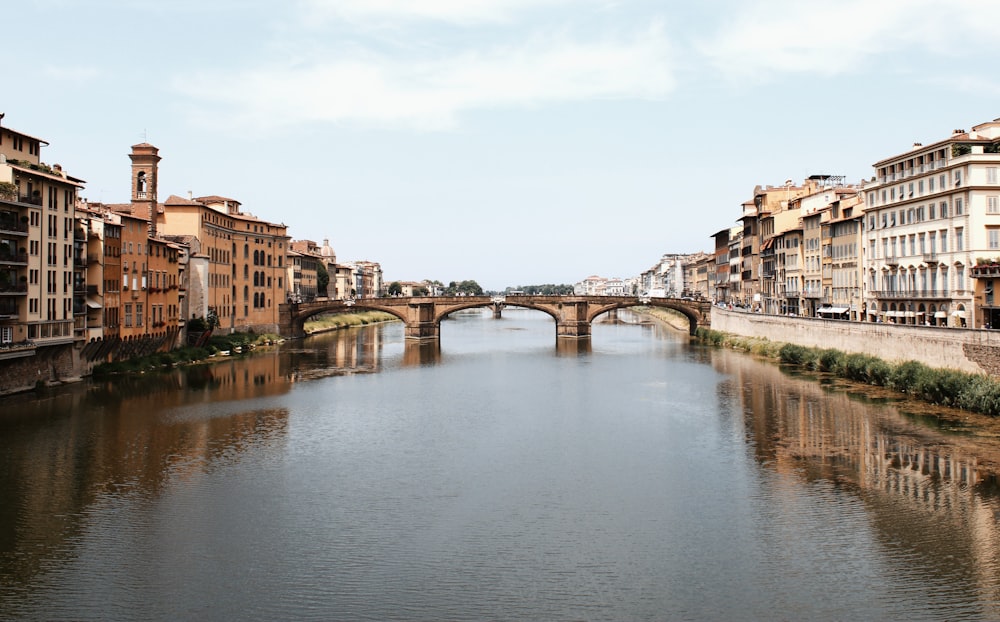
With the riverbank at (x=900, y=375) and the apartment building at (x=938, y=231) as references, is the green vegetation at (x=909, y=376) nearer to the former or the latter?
the riverbank at (x=900, y=375)

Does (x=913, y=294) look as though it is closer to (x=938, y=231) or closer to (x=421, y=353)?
(x=938, y=231)

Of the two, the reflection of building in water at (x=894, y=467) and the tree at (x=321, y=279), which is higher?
the tree at (x=321, y=279)

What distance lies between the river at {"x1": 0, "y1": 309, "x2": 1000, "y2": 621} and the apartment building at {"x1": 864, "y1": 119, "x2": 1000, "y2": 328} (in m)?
7.78

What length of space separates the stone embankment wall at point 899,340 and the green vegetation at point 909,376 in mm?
557

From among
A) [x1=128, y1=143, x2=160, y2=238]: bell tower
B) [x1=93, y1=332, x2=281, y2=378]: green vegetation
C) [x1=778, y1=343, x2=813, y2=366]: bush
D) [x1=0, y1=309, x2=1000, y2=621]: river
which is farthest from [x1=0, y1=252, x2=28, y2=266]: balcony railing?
[x1=778, y1=343, x2=813, y2=366]: bush

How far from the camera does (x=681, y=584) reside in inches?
658

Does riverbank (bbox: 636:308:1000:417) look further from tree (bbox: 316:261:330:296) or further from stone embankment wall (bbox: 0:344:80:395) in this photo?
tree (bbox: 316:261:330:296)

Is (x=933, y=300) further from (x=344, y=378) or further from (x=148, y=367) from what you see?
(x=148, y=367)

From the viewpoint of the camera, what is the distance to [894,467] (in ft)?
83.2

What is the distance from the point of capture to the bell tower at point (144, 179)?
5788 cm

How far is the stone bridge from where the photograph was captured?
79.6m

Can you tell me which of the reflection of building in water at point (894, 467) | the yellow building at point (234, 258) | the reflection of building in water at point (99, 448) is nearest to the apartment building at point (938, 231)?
the reflection of building in water at point (894, 467)

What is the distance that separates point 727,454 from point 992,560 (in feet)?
35.3

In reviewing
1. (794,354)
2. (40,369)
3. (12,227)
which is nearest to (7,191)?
(12,227)
